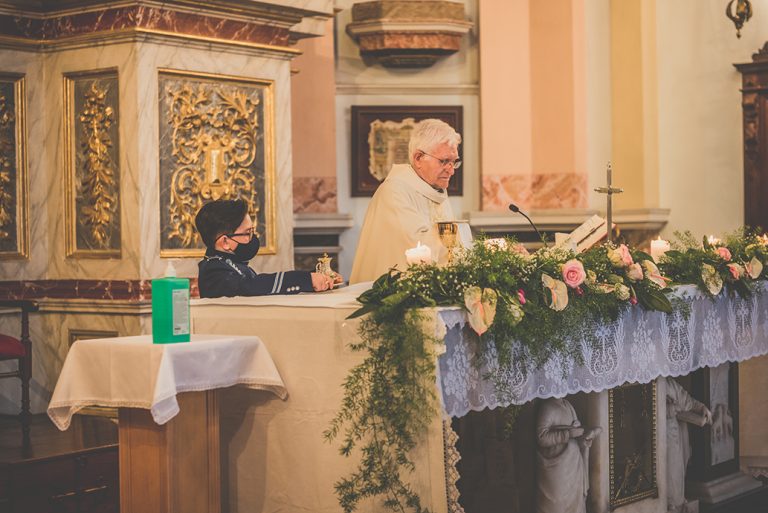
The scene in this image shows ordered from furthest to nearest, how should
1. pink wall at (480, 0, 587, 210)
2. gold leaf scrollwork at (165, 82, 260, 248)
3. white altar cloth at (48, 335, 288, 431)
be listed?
pink wall at (480, 0, 587, 210), gold leaf scrollwork at (165, 82, 260, 248), white altar cloth at (48, 335, 288, 431)

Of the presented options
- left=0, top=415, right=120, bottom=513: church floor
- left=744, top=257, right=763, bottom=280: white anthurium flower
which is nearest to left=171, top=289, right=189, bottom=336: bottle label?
left=0, top=415, right=120, bottom=513: church floor

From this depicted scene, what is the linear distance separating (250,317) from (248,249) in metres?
0.39

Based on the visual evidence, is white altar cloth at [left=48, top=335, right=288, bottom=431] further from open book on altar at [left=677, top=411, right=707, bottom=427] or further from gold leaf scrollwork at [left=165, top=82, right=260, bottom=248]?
gold leaf scrollwork at [left=165, top=82, right=260, bottom=248]

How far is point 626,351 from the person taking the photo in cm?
538

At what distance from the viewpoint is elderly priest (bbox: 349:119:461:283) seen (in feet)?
20.2

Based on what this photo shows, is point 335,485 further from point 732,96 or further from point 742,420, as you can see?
point 732,96

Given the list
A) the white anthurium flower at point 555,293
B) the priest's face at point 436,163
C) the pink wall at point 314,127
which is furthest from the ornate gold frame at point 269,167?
the white anthurium flower at point 555,293

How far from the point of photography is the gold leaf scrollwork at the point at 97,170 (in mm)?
7320

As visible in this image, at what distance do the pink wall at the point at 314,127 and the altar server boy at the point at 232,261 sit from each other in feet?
17.1

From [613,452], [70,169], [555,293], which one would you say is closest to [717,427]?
[613,452]

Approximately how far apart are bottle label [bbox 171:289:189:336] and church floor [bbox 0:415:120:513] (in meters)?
1.80

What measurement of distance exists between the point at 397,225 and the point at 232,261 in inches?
49.8

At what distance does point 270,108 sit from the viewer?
796 cm

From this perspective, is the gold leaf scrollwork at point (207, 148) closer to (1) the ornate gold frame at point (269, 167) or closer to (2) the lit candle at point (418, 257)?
(1) the ornate gold frame at point (269, 167)
